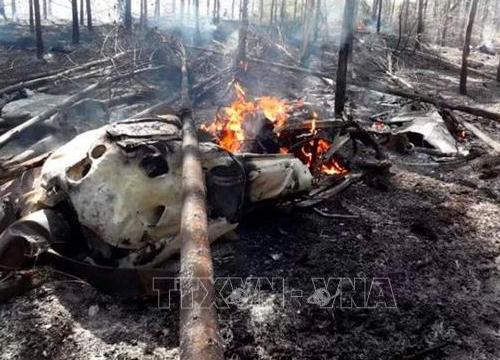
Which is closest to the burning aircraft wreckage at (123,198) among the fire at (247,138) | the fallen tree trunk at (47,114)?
the fire at (247,138)

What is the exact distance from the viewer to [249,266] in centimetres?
471

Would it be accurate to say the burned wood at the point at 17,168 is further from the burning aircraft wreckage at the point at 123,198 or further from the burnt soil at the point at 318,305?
the burnt soil at the point at 318,305

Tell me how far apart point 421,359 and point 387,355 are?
0.26m

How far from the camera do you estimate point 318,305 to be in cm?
412

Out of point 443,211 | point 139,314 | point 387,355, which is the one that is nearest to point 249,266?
point 139,314

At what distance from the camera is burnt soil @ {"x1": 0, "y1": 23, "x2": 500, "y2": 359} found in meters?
3.57

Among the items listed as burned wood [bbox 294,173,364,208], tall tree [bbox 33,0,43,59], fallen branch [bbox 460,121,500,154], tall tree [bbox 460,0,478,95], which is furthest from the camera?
tall tree [bbox 33,0,43,59]

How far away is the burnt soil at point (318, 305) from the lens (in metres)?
3.57

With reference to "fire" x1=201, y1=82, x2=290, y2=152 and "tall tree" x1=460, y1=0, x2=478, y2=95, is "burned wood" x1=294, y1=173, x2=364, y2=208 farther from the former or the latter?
"tall tree" x1=460, y1=0, x2=478, y2=95

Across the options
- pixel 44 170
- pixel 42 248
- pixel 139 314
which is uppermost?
pixel 44 170

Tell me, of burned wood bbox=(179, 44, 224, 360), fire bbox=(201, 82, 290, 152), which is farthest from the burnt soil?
fire bbox=(201, 82, 290, 152)

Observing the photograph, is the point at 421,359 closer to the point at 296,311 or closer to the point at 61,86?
the point at 296,311

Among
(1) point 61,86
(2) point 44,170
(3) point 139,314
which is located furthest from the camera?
(1) point 61,86

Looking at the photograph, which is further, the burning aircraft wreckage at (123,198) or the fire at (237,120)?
the fire at (237,120)
